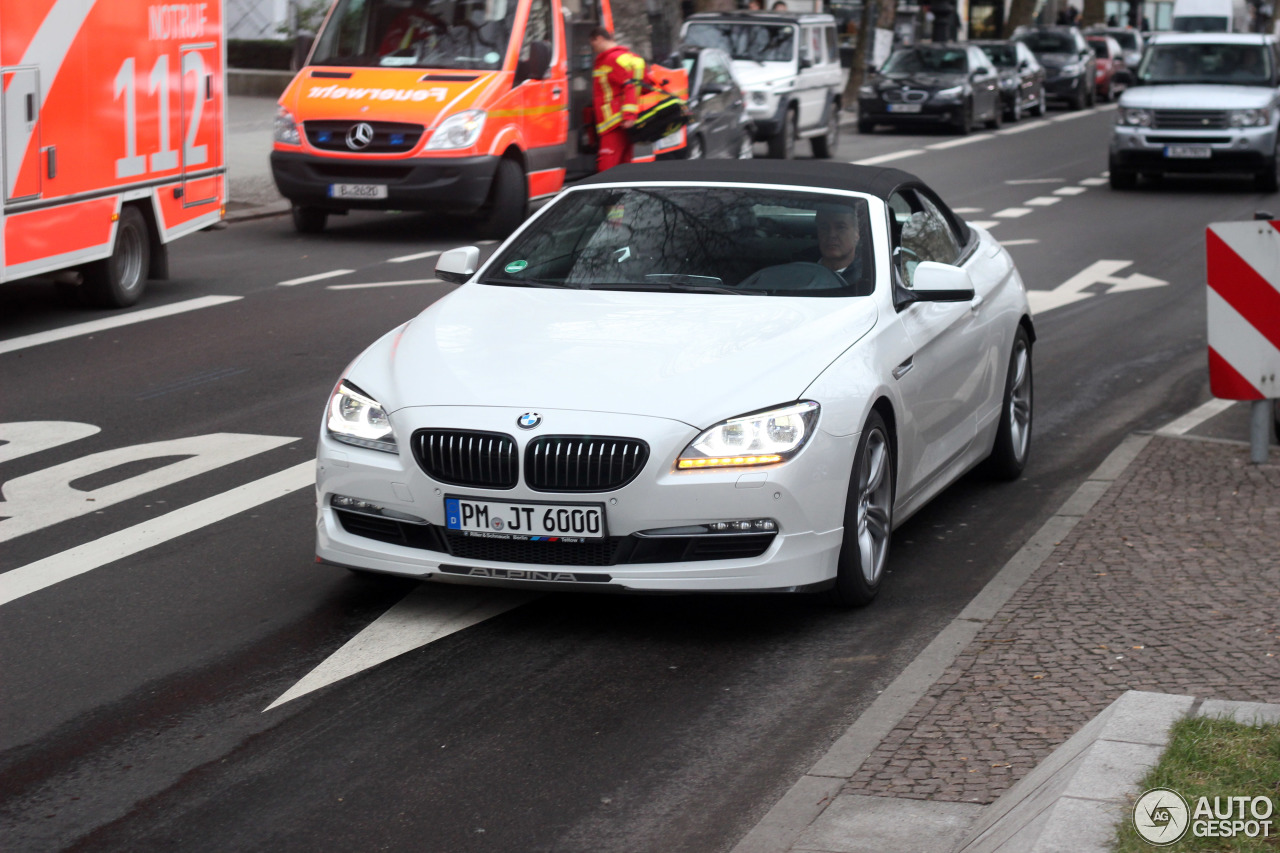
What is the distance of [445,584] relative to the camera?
6.59 m

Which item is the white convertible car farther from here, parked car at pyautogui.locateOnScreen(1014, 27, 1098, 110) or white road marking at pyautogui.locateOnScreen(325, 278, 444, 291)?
parked car at pyautogui.locateOnScreen(1014, 27, 1098, 110)

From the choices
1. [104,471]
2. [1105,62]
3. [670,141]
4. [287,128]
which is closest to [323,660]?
[104,471]

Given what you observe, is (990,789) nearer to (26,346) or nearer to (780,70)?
(26,346)

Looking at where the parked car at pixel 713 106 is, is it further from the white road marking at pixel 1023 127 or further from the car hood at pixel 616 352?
the car hood at pixel 616 352

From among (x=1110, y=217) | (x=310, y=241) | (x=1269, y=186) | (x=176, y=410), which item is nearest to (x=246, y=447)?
(x=176, y=410)

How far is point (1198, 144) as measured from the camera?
2289 centimetres

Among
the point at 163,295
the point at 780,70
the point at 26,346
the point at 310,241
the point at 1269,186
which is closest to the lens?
the point at 26,346

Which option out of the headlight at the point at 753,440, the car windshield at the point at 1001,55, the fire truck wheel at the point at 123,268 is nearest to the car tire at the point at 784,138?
the car windshield at the point at 1001,55

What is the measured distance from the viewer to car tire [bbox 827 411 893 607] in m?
6.17

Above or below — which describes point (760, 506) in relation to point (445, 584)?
above

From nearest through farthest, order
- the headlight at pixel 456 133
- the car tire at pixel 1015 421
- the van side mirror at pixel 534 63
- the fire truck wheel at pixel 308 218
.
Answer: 1. the car tire at pixel 1015 421
2. the headlight at pixel 456 133
3. the van side mirror at pixel 534 63
4. the fire truck wheel at pixel 308 218

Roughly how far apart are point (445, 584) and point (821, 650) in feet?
4.66

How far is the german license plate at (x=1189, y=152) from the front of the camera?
22859mm

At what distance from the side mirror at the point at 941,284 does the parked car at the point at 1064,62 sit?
37.3 metres
